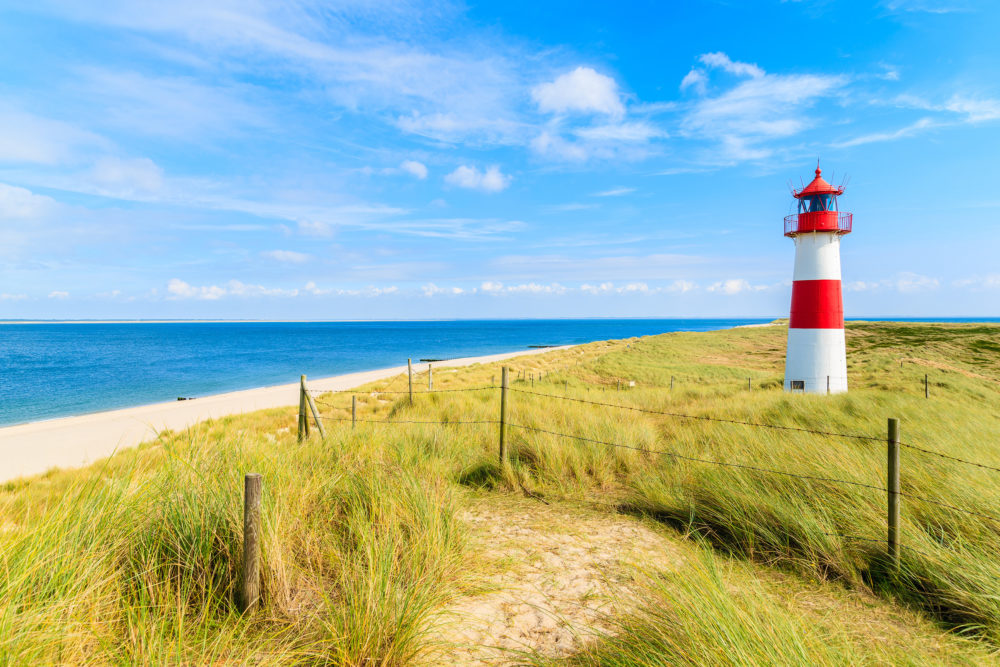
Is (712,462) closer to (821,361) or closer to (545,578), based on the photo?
(545,578)

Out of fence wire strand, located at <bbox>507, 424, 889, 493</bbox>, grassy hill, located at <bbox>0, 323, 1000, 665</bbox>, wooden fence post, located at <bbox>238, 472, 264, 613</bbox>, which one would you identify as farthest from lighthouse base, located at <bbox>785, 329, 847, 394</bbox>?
wooden fence post, located at <bbox>238, 472, 264, 613</bbox>

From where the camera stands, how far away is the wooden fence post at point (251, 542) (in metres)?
2.90

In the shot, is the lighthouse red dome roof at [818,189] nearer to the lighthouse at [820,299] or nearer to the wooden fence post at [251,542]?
the lighthouse at [820,299]

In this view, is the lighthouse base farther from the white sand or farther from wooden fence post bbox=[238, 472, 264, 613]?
the white sand

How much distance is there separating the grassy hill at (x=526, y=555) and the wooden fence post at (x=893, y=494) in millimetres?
94

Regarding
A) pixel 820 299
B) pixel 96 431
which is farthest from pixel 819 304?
pixel 96 431

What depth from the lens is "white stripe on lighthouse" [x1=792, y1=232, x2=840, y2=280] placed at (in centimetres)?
1378

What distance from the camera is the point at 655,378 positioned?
2425 cm

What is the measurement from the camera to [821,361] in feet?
45.3

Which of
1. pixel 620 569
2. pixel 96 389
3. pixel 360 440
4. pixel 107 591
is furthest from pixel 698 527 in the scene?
pixel 96 389

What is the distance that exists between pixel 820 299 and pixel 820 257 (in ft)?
3.93

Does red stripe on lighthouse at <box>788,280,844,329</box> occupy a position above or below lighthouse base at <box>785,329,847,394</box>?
above

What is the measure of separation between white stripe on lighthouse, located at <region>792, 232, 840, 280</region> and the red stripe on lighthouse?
0.20 m

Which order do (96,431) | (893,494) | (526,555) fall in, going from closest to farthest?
(893,494) < (526,555) < (96,431)
